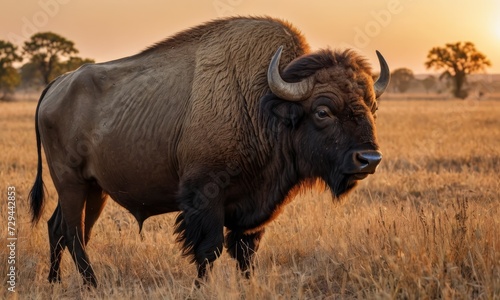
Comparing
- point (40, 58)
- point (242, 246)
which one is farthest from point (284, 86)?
point (40, 58)

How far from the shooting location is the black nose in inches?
201

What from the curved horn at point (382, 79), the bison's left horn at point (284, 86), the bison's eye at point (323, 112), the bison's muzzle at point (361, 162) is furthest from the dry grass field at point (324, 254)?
the bison's left horn at point (284, 86)

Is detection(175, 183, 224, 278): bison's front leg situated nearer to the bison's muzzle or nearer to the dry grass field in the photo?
the dry grass field

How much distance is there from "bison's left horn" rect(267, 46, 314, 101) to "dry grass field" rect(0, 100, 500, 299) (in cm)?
136

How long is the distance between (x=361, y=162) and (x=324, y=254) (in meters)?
1.33

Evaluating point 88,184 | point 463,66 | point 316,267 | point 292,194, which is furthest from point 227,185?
point 463,66

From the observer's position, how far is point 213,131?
5.80 metres

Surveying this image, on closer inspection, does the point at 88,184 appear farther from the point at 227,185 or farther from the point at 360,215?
the point at 360,215

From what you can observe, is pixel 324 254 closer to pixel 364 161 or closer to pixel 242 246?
pixel 242 246

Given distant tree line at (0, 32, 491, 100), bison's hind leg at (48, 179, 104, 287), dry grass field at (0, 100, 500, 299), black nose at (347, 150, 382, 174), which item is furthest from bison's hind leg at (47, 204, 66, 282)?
distant tree line at (0, 32, 491, 100)

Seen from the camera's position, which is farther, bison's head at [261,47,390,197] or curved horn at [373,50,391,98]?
curved horn at [373,50,391,98]

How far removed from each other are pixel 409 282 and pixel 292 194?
1577 millimetres

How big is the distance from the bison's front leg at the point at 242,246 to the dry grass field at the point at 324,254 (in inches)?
4.9

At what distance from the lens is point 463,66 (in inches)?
3169
